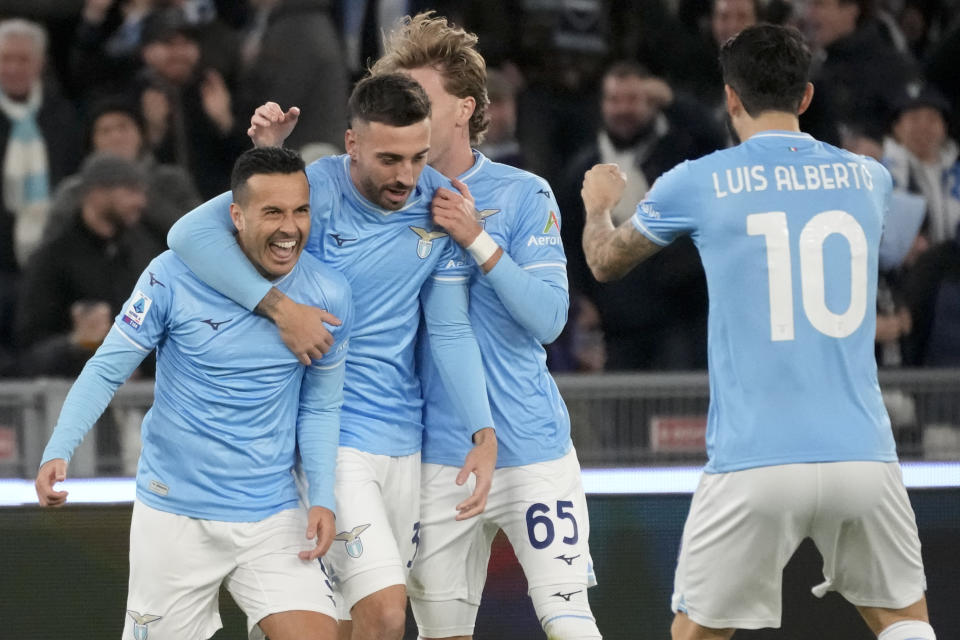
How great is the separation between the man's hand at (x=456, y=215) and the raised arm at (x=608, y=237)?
33 cm

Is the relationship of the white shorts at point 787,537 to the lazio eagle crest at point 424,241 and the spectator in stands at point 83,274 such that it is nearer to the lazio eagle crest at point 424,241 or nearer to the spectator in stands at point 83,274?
the lazio eagle crest at point 424,241

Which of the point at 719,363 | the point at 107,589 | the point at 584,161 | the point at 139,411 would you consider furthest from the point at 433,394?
the point at 584,161

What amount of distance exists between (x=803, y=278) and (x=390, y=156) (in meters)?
1.16

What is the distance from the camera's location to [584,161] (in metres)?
7.30

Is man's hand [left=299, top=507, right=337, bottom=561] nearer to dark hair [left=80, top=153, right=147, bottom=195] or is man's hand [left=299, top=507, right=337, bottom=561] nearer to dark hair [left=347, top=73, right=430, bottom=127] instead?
dark hair [left=347, top=73, right=430, bottom=127]

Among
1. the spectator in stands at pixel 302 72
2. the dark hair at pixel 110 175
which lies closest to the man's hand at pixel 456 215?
the dark hair at pixel 110 175

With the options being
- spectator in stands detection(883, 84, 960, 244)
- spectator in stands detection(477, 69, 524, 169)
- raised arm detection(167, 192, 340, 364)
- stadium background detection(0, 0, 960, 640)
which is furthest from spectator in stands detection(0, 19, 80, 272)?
spectator in stands detection(883, 84, 960, 244)

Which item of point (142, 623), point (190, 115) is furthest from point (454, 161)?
point (190, 115)

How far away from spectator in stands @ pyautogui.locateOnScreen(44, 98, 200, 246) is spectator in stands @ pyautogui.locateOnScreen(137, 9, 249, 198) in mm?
132

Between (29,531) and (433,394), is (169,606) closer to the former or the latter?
(433,394)

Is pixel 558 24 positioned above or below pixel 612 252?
above

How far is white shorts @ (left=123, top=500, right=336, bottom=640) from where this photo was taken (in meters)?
4.14

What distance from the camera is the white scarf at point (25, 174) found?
24.4 feet

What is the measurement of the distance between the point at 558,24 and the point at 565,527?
13.6 feet
